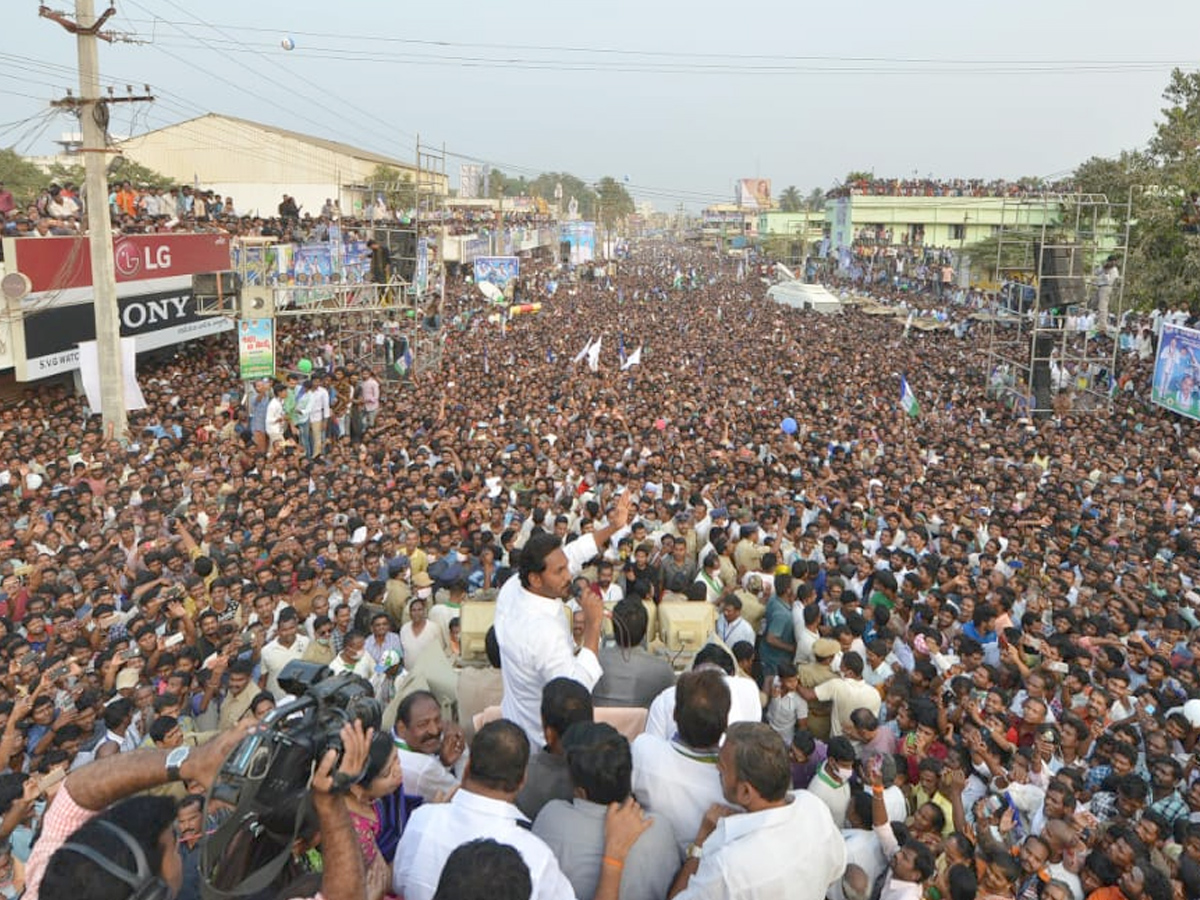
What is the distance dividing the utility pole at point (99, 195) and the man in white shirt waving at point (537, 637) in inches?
376

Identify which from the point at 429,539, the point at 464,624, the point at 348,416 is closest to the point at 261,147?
the point at 348,416

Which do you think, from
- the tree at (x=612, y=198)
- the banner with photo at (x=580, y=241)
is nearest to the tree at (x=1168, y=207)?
the banner with photo at (x=580, y=241)

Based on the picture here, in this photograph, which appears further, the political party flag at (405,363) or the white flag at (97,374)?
the political party flag at (405,363)

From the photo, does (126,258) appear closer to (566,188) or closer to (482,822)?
(482,822)

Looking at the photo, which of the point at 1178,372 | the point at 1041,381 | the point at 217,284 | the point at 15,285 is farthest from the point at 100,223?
the point at 1178,372

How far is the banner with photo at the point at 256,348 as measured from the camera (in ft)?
41.1

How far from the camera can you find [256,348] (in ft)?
41.4

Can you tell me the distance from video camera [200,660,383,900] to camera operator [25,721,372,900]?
0.04 meters

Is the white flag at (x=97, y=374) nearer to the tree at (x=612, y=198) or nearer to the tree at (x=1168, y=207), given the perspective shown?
the tree at (x=1168, y=207)

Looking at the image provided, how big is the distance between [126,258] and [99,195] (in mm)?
4078

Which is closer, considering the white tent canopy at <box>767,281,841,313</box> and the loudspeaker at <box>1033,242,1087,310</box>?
the loudspeaker at <box>1033,242,1087,310</box>

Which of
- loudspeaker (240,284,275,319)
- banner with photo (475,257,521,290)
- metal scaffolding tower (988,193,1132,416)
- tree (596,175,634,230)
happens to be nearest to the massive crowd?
loudspeaker (240,284,275,319)

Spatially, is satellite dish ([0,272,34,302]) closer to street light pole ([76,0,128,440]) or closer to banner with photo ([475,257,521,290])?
street light pole ([76,0,128,440])

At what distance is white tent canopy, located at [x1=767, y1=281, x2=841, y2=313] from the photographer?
3083cm
